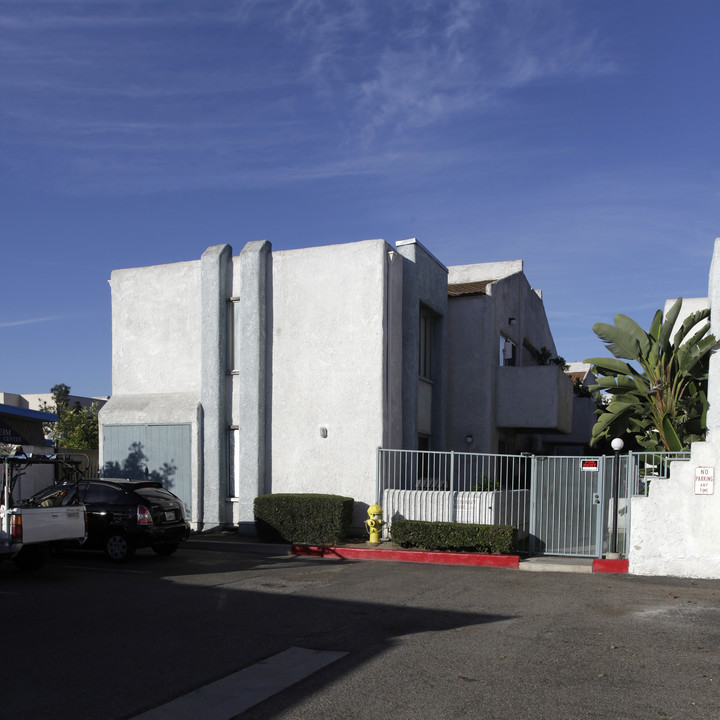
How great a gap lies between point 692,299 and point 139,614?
22656 mm

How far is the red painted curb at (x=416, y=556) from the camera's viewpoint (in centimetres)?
1381

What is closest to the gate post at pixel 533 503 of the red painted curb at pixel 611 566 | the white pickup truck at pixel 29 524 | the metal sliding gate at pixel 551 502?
the metal sliding gate at pixel 551 502

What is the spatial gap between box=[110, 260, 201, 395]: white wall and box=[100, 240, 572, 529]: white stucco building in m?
0.03

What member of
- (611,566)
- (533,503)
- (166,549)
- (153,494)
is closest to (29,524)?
(153,494)

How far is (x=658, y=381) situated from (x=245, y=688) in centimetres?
1280

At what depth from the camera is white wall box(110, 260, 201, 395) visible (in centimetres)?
1898

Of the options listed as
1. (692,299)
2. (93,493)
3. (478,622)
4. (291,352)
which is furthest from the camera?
(692,299)

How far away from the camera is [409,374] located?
17922 mm

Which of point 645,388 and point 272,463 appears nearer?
point 645,388

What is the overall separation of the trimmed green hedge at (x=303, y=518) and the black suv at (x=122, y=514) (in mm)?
2457

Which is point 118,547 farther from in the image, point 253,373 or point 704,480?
point 704,480

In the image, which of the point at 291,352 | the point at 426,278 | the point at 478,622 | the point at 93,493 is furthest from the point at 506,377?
the point at 478,622

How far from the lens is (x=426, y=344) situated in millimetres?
20031

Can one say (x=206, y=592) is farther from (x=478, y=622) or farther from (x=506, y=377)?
(x=506, y=377)
